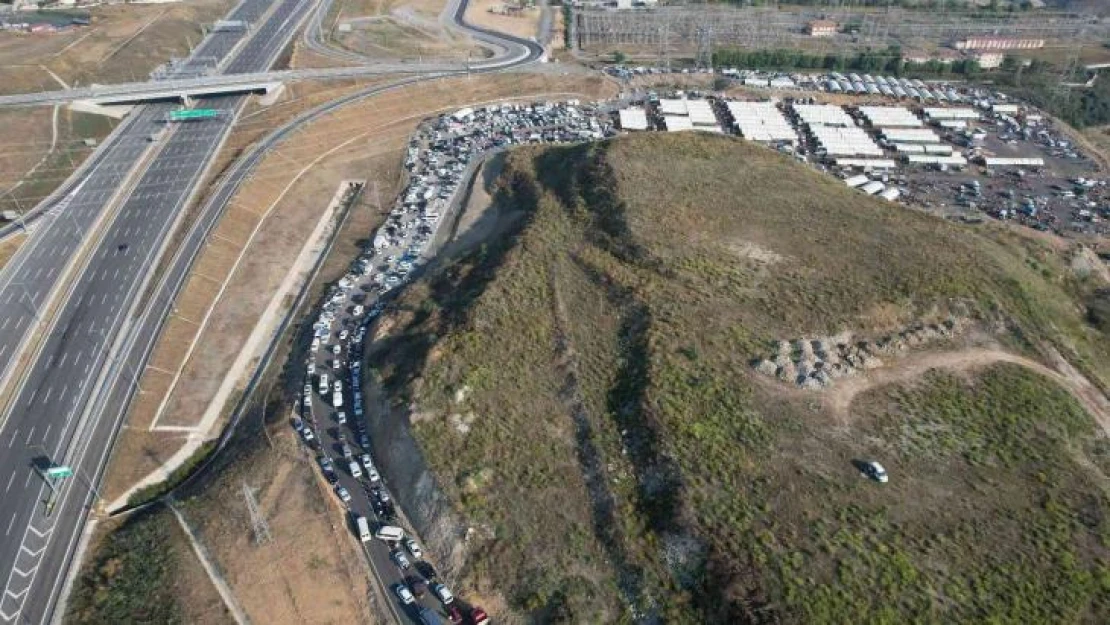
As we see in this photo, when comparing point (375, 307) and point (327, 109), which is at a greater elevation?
point (327, 109)

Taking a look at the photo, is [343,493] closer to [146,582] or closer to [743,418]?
[146,582]

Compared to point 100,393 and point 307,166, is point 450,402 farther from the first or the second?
point 307,166

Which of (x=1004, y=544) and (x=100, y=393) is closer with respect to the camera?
(x=1004, y=544)

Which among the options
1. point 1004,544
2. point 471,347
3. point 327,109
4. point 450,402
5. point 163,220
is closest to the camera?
point 1004,544

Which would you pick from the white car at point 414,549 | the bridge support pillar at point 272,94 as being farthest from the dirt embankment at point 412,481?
the bridge support pillar at point 272,94

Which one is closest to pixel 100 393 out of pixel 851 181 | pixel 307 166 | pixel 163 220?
pixel 163 220
